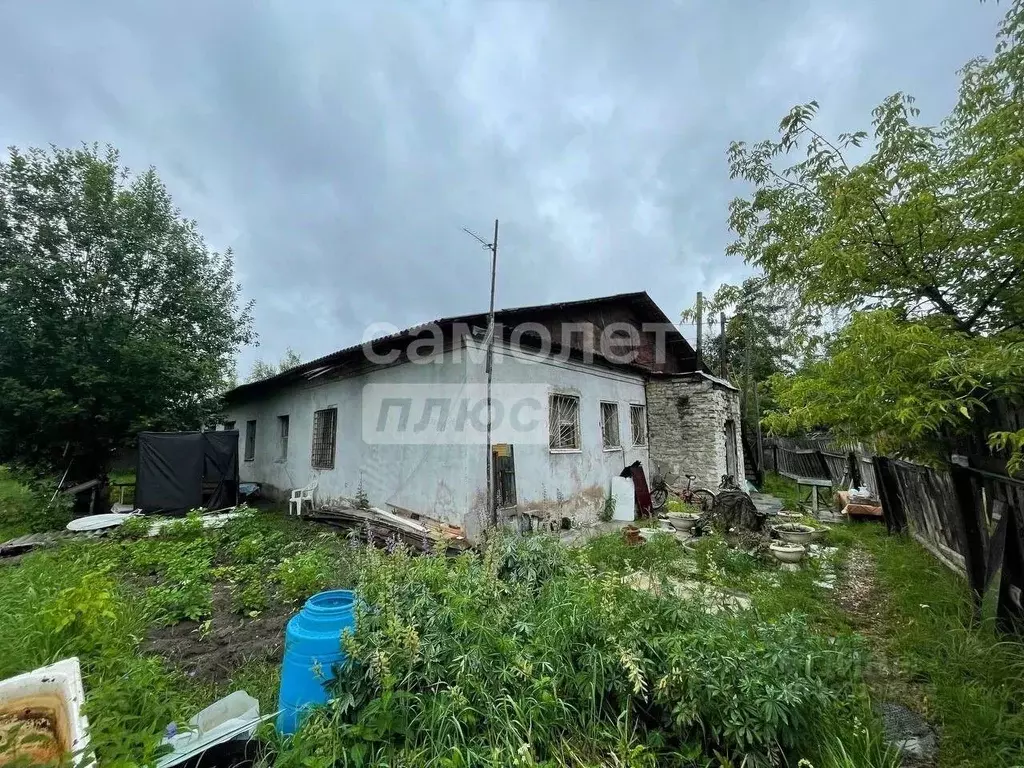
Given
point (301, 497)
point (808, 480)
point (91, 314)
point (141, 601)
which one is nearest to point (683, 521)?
point (808, 480)

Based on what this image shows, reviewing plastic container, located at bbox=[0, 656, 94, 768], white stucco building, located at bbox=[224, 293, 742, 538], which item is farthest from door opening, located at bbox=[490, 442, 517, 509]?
plastic container, located at bbox=[0, 656, 94, 768]

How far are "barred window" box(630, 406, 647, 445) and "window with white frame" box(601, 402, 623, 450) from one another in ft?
2.63

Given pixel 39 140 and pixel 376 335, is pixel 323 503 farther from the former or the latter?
pixel 39 140

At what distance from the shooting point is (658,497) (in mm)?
9586

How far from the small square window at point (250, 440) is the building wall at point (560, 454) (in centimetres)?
942

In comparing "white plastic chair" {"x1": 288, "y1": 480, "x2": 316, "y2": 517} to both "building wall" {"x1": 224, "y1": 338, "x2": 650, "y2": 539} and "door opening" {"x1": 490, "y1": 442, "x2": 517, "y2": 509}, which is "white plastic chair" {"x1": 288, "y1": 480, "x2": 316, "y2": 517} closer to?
"building wall" {"x1": 224, "y1": 338, "x2": 650, "y2": 539}

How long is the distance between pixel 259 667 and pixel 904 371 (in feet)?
15.5

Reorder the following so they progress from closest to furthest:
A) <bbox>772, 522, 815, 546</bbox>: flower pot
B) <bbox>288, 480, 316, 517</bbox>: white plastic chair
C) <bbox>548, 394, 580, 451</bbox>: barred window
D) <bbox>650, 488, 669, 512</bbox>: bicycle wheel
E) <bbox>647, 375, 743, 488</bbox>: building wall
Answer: <bbox>772, 522, 815, 546</bbox>: flower pot < <bbox>548, 394, 580, 451</bbox>: barred window < <bbox>288, 480, 316, 517</bbox>: white plastic chair < <bbox>650, 488, 669, 512</bbox>: bicycle wheel < <bbox>647, 375, 743, 488</bbox>: building wall

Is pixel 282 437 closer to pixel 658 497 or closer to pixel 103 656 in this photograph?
pixel 103 656

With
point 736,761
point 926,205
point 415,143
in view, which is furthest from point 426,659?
point 415,143

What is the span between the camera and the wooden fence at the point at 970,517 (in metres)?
2.92

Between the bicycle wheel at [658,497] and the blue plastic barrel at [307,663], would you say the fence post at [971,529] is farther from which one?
the bicycle wheel at [658,497]

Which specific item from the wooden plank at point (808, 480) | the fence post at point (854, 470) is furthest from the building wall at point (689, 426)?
the fence post at point (854, 470)

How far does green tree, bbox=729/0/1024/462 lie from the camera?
2369 millimetres
